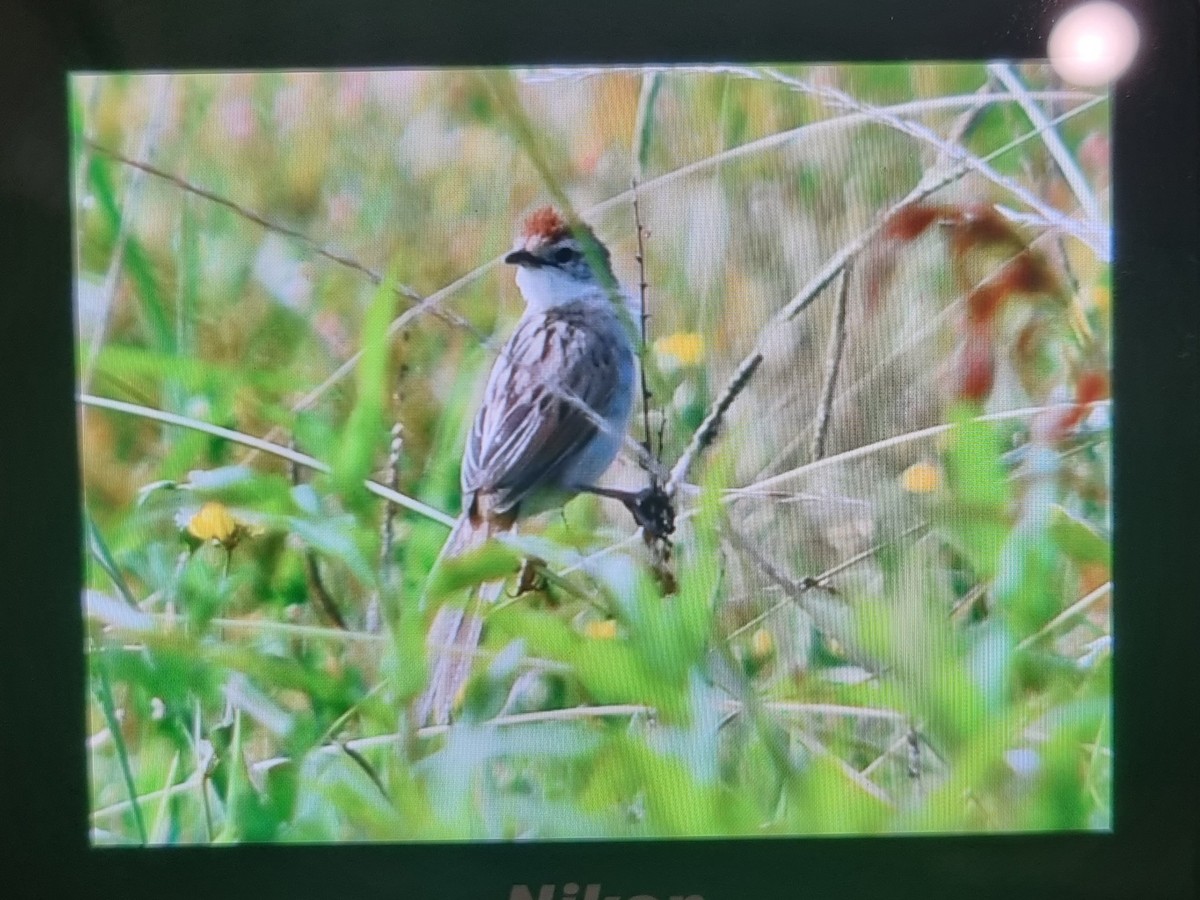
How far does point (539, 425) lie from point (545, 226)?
0.43 ft

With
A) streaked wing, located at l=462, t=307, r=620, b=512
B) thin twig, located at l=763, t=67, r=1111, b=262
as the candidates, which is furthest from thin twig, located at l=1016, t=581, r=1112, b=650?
streaked wing, located at l=462, t=307, r=620, b=512

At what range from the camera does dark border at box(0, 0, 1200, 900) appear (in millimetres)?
731

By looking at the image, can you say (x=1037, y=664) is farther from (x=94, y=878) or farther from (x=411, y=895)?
(x=94, y=878)

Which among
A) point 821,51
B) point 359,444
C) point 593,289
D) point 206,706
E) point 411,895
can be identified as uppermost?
point 821,51

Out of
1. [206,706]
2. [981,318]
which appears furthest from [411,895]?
[981,318]

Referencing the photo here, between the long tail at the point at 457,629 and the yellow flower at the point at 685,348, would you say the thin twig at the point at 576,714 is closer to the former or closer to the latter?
the long tail at the point at 457,629

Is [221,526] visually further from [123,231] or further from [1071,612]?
[1071,612]

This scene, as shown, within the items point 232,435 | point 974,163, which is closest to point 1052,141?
point 974,163

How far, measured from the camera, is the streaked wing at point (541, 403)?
0.75 meters

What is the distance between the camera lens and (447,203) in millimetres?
739

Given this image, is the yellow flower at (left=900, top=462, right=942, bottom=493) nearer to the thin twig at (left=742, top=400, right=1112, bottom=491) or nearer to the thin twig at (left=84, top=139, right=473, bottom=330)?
the thin twig at (left=742, top=400, right=1112, bottom=491)

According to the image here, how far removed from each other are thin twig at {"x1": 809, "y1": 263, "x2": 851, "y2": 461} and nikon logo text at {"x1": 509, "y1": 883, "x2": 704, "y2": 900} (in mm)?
325

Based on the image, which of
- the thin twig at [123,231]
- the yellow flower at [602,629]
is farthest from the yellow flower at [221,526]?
A: the yellow flower at [602,629]

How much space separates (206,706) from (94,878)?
0.14 metres
